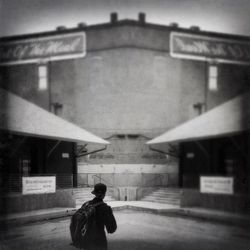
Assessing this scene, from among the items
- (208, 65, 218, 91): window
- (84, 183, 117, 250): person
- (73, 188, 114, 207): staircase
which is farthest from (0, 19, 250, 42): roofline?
(84, 183, 117, 250): person

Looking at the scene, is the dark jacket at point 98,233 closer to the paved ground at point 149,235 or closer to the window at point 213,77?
→ the paved ground at point 149,235

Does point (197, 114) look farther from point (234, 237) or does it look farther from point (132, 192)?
point (234, 237)

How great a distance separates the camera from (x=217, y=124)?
559cm

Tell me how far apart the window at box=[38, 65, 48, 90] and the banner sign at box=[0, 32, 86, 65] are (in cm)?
16

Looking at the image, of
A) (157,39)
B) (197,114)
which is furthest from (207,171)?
(157,39)

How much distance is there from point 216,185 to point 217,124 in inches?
38.7

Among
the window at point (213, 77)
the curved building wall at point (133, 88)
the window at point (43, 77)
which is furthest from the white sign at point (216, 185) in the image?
the window at point (43, 77)

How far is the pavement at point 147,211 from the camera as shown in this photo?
5570mm

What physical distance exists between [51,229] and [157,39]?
3798mm

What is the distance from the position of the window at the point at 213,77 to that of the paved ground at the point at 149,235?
2265 mm

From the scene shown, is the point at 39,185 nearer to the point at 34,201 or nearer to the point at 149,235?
the point at 34,201

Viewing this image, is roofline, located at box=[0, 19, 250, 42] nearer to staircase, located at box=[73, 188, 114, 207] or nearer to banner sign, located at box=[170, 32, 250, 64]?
banner sign, located at box=[170, 32, 250, 64]

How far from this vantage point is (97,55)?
5.75 m

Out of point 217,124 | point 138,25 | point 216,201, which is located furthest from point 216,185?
point 138,25
